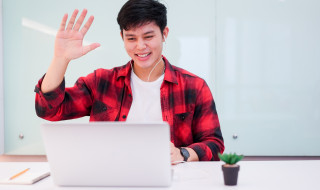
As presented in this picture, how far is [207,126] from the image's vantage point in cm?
168

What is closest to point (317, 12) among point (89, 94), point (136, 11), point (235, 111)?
point (235, 111)

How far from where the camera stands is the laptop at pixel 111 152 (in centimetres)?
90

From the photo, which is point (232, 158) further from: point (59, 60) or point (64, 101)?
point (64, 101)

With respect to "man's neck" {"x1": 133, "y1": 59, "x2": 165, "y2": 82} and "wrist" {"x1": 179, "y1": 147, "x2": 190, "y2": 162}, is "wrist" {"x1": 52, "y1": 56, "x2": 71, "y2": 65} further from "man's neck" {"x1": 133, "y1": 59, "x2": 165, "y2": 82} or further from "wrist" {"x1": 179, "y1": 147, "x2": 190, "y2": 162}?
"wrist" {"x1": 179, "y1": 147, "x2": 190, "y2": 162}

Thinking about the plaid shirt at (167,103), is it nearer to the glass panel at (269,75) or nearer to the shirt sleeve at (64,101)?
the shirt sleeve at (64,101)

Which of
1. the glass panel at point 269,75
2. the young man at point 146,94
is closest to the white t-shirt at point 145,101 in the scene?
the young man at point 146,94

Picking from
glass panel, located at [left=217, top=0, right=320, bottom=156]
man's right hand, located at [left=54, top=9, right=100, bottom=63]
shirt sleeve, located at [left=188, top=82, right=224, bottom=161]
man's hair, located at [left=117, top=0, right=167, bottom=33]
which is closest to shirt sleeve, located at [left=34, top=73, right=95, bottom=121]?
man's right hand, located at [left=54, top=9, right=100, bottom=63]

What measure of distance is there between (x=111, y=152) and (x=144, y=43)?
881 mm

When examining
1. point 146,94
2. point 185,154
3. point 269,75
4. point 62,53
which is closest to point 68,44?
point 62,53

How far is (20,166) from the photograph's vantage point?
133 centimetres

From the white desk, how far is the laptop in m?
0.07

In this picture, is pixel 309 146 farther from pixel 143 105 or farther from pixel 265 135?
pixel 143 105

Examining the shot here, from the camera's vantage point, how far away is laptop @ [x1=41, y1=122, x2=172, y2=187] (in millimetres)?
895

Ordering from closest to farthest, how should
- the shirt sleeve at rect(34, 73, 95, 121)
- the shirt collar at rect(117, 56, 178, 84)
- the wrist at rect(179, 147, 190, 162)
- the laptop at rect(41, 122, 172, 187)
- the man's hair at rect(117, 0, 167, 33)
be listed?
the laptop at rect(41, 122, 172, 187)
the wrist at rect(179, 147, 190, 162)
the shirt sleeve at rect(34, 73, 95, 121)
the man's hair at rect(117, 0, 167, 33)
the shirt collar at rect(117, 56, 178, 84)
